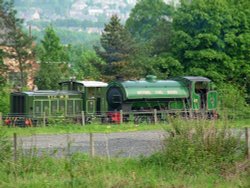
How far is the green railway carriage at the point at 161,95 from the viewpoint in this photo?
3900cm

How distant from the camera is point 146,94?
39.3 metres

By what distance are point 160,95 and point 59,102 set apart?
631 cm

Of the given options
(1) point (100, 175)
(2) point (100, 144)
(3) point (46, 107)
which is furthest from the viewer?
(3) point (46, 107)

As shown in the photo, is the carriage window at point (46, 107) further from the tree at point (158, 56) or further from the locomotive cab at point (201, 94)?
the tree at point (158, 56)

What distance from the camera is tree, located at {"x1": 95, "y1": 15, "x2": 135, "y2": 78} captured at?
2039 inches

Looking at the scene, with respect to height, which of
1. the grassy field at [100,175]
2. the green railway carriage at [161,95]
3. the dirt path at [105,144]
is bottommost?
the grassy field at [100,175]

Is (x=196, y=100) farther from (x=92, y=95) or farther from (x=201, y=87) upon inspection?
(x=92, y=95)

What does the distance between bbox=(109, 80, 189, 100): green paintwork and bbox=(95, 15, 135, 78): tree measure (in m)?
10.5

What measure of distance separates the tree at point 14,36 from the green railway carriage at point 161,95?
438 inches

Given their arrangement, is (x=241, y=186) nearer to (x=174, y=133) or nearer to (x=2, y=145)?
(x=174, y=133)

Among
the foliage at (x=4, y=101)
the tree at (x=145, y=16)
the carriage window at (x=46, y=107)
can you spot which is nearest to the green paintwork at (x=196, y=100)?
the carriage window at (x=46, y=107)

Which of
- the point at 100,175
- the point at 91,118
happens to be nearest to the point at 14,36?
the point at 91,118

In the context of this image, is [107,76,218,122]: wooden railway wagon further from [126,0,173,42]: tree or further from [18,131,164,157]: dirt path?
[126,0,173,42]: tree

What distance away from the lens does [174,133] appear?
17531 millimetres
